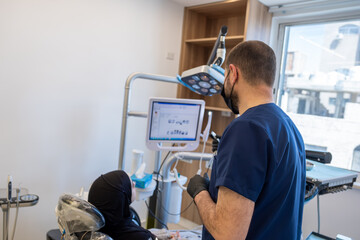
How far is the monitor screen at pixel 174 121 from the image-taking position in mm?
1761

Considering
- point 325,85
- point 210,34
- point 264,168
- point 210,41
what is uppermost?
point 210,34

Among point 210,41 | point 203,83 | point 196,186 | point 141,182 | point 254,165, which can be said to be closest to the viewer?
point 254,165

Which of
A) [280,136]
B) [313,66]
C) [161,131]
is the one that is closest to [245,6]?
[313,66]

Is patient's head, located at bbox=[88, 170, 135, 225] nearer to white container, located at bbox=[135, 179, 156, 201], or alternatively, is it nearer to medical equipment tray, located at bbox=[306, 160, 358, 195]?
white container, located at bbox=[135, 179, 156, 201]

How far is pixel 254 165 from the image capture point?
0.78 meters

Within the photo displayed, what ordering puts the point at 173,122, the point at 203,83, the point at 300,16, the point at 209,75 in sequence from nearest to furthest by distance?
the point at 209,75, the point at 203,83, the point at 173,122, the point at 300,16

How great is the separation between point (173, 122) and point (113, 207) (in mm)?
668

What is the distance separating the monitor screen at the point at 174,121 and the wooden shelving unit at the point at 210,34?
922 millimetres

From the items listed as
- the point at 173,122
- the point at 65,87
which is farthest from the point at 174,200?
the point at 65,87

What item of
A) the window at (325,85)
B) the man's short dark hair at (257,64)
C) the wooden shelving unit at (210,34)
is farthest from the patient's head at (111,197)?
→ the window at (325,85)

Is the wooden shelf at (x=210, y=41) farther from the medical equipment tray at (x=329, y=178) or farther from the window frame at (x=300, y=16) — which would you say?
the medical equipment tray at (x=329, y=178)

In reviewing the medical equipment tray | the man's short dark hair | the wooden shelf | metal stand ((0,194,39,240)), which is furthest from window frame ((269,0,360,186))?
metal stand ((0,194,39,240))

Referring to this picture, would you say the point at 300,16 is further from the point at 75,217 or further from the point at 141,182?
the point at 75,217

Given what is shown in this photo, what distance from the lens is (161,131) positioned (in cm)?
180
